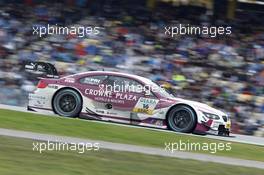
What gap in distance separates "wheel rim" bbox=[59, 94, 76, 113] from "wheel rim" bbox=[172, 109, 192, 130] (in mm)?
2250

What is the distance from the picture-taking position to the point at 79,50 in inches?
740

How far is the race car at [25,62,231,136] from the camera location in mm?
13812

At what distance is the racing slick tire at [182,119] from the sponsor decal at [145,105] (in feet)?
1.40

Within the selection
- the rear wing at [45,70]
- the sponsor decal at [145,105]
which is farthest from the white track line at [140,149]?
the rear wing at [45,70]

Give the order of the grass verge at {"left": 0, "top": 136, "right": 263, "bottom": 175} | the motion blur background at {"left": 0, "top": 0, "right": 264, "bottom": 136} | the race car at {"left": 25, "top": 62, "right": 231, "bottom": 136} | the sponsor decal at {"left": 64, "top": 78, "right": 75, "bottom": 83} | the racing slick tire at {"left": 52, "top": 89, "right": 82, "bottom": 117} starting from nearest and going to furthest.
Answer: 1. the grass verge at {"left": 0, "top": 136, "right": 263, "bottom": 175}
2. the race car at {"left": 25, "top": 62, "right": 231, "bottom": 136}
3. the racing slick tire at {"left": 52, "top": 89, "right": 82, "bottom": 117}
4. the sponsor decal at {"left": 64, "top": 78, "right": 75, "bottom": 83}
5. the motion blur background at {"left": 0, "top": 0, "right": 264, "bottom": 136}

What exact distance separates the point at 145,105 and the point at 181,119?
2.87 ft

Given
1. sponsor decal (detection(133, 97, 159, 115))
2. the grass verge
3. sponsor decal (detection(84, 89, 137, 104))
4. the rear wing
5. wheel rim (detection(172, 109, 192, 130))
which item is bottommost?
the grass verge

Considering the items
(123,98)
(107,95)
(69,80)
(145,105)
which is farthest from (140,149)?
(69,80)

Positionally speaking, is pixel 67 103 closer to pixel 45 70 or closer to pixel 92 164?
pixel 45 70

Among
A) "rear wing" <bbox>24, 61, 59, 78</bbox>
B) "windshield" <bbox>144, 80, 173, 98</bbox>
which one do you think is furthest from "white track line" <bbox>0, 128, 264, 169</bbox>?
"rear wing" <bbox>24, 61, 59, 78</bbox>

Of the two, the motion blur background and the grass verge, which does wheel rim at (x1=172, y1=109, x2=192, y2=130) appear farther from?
the grass verge

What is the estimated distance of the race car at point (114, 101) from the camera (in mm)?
13812

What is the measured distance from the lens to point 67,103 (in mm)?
14102

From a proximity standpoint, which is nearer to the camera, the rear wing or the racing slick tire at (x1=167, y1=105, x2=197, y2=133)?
the racing slick tire at (x1=167, y1=105, x2=197, y2=133)
